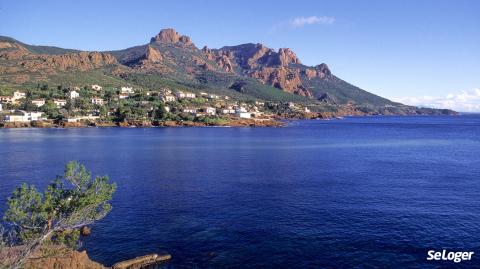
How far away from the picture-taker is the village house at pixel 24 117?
18125 cm

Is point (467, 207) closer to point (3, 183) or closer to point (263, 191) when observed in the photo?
point (263, 191)

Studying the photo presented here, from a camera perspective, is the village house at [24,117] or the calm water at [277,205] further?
the village house at [24,117]

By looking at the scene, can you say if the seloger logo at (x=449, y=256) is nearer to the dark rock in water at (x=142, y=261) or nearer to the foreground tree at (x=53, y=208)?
the dark rock in water at (x=142, y=261)

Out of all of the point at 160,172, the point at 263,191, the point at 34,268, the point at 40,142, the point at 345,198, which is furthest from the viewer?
the point at 40,142

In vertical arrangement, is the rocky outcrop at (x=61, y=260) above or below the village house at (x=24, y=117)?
below

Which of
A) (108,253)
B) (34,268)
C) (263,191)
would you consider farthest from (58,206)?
(263,191)

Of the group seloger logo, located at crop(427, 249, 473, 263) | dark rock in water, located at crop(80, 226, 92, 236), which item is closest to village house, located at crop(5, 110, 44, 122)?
dark rock in water, located at crop(80, 226, 92, 236)

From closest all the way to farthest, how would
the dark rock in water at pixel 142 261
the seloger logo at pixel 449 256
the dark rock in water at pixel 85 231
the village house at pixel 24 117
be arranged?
the dark rock in water at pixel 142 261 < the seloger logo at pixel 449 256 < the dark rock in water at pixel 85 231 < the village house at pixel 24 117

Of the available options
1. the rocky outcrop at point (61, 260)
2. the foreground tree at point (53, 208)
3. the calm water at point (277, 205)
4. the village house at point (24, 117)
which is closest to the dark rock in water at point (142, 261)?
the calm water at point (277, 205)

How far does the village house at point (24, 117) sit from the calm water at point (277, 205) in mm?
88865

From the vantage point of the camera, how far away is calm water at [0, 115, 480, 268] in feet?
126

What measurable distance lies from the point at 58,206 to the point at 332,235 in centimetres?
2638

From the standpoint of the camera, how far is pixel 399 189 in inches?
2489

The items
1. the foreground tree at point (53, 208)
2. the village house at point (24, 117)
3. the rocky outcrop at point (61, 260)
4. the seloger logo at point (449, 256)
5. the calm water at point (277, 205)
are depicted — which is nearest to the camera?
the foreground tree at point (53, 208)
